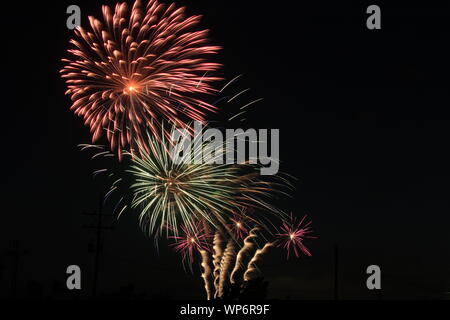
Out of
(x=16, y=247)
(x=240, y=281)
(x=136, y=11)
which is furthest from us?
(x=16, y=247)

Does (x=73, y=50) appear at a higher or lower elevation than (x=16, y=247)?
higher

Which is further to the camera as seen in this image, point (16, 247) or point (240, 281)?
point (16, 247)

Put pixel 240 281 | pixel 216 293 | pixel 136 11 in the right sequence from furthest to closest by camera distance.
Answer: pixel 216 293 < pixel 136 11 < pixel 240 281
